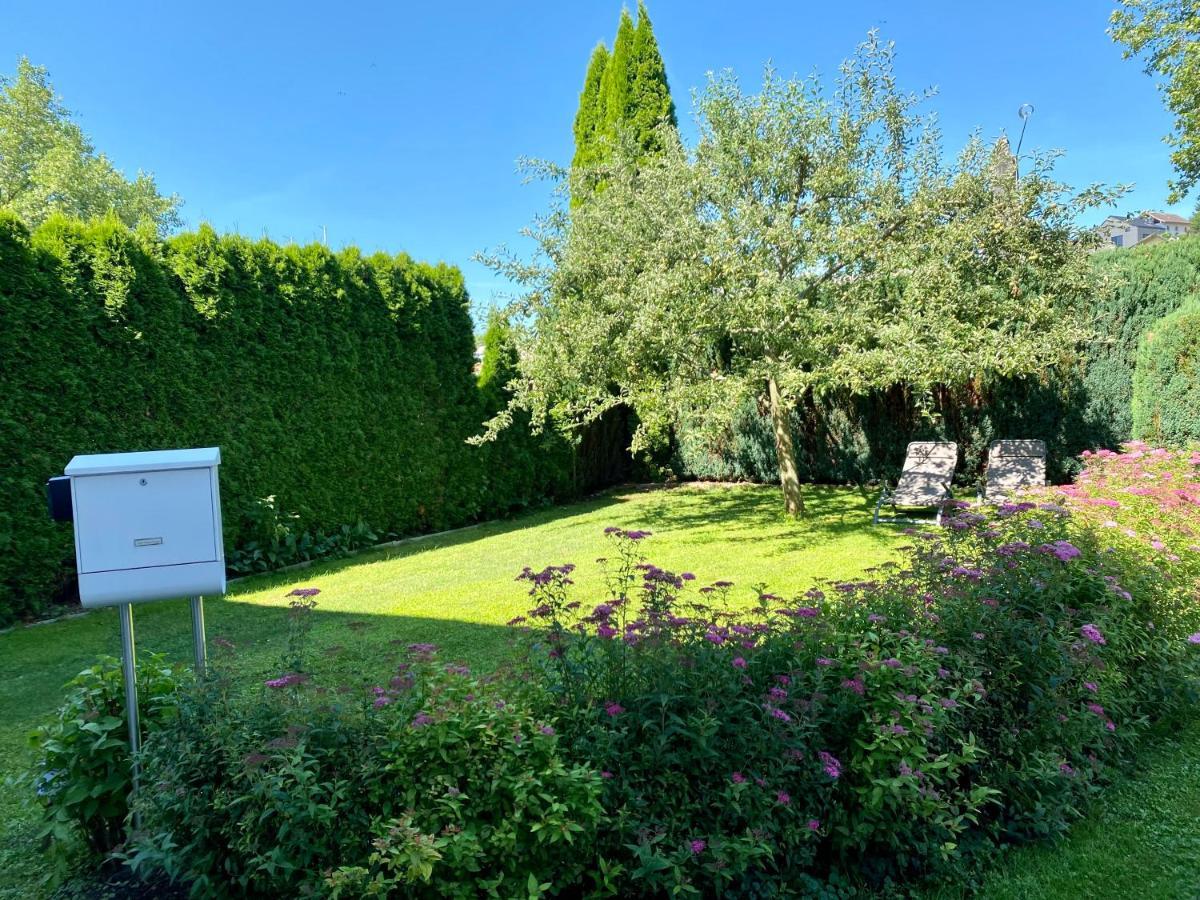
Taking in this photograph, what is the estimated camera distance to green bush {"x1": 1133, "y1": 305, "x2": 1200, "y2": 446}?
7277 mm

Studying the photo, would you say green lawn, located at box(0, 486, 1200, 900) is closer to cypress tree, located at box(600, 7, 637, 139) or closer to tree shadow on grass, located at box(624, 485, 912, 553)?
tree shadow on grass, located at box(624, 485, 912, 553)

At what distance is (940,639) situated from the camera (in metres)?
2.58

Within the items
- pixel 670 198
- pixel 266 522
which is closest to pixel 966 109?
pixel 670 198

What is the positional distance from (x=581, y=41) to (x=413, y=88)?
4.13 meters

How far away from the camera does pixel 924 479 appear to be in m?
9.04

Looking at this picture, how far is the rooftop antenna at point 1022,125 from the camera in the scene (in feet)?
24.7

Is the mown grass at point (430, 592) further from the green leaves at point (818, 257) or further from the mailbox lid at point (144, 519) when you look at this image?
the green leaves at point (818, 257)

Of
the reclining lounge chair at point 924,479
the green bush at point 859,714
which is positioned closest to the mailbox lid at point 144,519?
the green bush at point 859,714

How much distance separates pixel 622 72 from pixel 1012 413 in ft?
30.9

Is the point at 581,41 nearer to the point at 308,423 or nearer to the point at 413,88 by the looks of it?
the point at 413,88

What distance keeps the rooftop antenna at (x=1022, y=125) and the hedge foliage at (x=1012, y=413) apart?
6.01 feet

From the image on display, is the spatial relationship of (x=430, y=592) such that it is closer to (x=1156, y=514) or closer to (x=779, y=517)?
(x=779, y=517)

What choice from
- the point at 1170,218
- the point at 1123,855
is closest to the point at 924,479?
the point at 1123,855

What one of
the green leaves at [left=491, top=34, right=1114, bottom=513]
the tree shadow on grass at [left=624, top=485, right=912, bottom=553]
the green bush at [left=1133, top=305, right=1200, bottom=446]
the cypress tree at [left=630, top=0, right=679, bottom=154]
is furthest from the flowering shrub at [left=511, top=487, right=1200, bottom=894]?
the cypress tree at [left=630, top=0, right=679, bottom=154]
